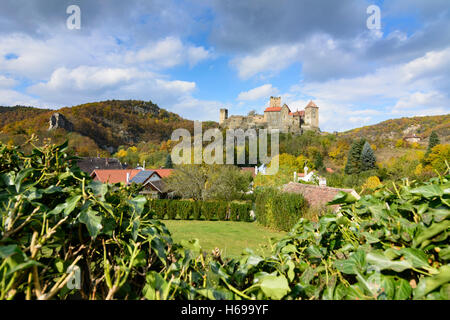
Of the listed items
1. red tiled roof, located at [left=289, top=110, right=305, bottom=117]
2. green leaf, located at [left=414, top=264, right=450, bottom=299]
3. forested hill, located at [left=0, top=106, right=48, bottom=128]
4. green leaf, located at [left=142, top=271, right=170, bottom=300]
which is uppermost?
red tiled roof, located at [left=289, top=110, right=305, bottom=117]

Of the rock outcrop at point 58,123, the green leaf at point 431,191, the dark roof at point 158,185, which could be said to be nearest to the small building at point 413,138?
the dark roof at point 158,185

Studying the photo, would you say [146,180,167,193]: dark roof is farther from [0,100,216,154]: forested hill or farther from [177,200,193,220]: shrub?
[0,100,216,154]: forested hill

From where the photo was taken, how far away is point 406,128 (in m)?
73.9

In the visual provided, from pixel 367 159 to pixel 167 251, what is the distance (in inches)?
2038

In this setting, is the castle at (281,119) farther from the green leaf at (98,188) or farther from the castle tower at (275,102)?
the green leaf at (98,188)

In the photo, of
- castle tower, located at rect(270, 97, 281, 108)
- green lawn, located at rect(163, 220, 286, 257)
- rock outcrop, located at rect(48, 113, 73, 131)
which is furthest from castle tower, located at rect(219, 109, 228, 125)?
green lawn, located at rect(163, 220, 286, 257)

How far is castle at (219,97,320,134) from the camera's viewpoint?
75.2 meters

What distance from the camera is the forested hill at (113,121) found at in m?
60.9

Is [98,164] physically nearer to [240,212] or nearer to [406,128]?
[240,212]

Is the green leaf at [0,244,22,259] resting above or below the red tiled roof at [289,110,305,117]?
below

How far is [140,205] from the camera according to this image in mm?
999

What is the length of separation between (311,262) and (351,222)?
10.4 inches

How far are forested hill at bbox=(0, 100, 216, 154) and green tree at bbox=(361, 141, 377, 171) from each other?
48891 millimetres
